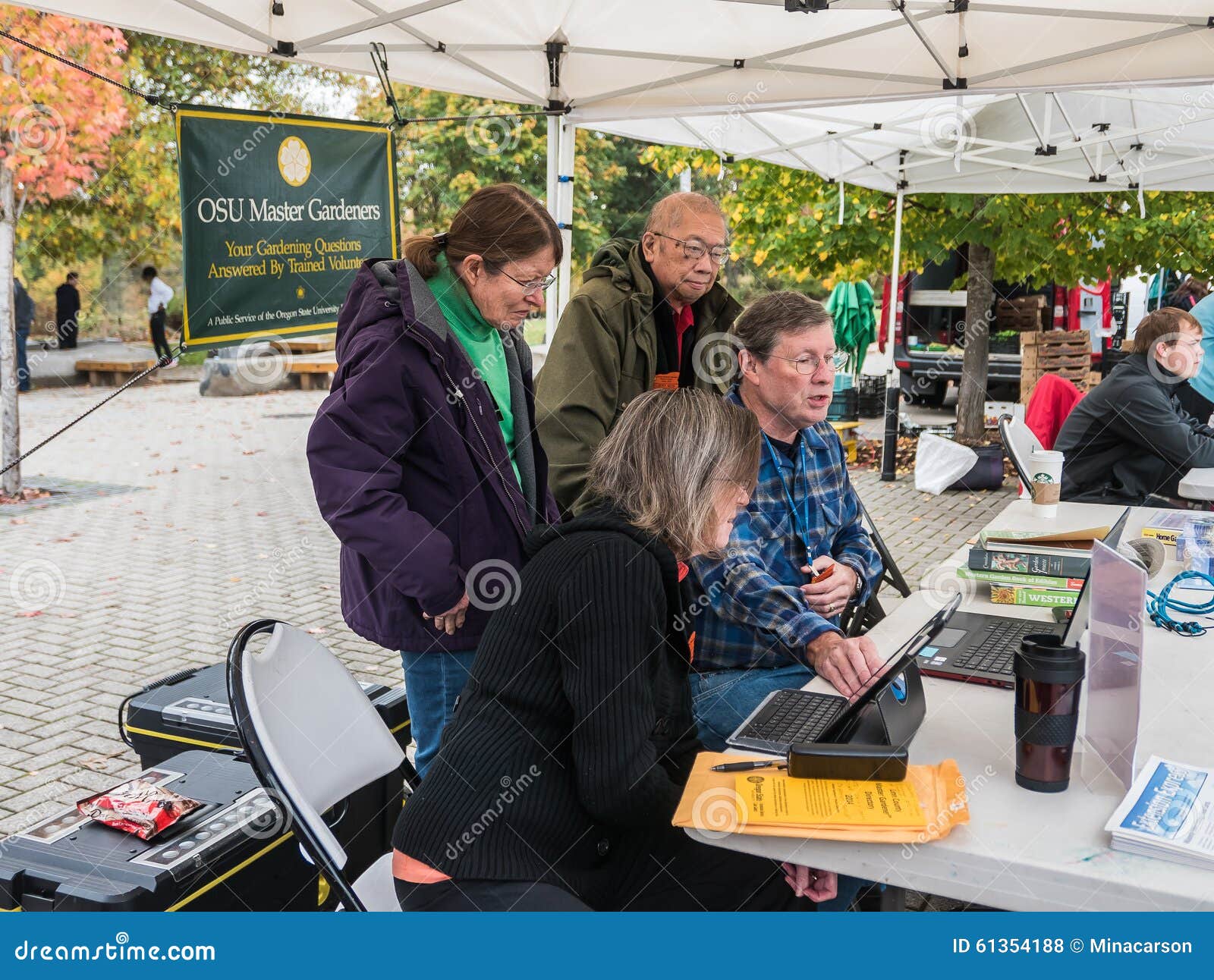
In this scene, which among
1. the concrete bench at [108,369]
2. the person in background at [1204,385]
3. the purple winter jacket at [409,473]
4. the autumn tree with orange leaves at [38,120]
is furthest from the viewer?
the concrete bench at [108,369]

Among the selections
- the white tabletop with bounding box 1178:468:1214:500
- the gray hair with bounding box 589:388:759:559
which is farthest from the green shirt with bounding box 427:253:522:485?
the white tabletop with bounding box 1178:468:1214:500

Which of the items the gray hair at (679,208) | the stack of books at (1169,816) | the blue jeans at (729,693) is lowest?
the blue jeans at (729,693)

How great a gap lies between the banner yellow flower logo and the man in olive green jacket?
147cm

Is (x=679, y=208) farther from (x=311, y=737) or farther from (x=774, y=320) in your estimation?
(x=311, y=737)

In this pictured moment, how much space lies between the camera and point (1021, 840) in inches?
65.9

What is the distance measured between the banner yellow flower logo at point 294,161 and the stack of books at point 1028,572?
9.84 ft

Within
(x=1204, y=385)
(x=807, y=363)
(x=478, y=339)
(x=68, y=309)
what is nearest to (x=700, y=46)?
(x=807, y=363)

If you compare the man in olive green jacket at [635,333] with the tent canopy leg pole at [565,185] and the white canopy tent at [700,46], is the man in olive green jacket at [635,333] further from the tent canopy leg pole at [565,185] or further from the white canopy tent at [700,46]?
the tent canopy leg pole at [565,185]

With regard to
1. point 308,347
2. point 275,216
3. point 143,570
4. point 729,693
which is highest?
point 275,216

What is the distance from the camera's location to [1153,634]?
2664mm

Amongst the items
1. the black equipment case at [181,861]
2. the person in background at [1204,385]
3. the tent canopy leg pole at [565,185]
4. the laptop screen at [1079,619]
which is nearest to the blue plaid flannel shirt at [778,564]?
the laptop screen at [1079,619]

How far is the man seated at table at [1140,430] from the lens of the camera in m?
4.93

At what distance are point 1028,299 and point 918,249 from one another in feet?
12.7

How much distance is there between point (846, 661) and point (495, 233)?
1289mm
